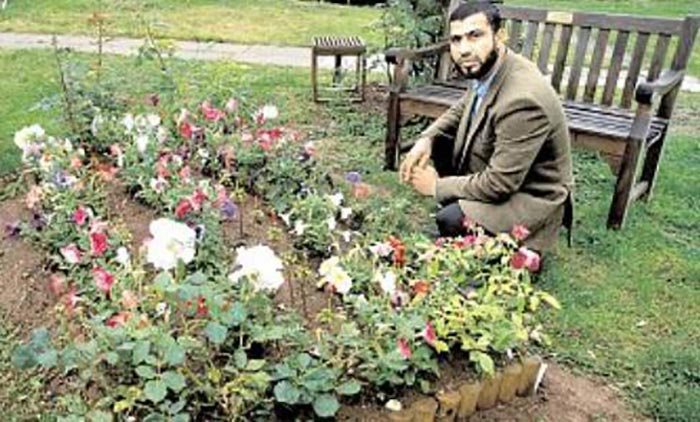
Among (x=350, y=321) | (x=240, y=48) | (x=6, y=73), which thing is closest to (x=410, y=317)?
(x=350, y=321)

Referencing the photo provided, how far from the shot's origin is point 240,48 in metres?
8.02

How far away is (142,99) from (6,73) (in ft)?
6.25

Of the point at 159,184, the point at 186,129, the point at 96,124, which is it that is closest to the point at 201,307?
the point at 159,184

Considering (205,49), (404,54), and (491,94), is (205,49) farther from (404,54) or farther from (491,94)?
(491,94)

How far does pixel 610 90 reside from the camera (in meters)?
4.49

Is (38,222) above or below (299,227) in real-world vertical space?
below

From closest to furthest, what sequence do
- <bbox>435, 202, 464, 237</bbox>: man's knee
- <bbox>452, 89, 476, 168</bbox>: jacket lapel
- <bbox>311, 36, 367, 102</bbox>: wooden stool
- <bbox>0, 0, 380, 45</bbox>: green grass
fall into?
<bbox>435, 202, 464, 237</bbox>: man's knee, <bbox>452, 89, 476, 168</bbox>: jacket lapel, <bbox>311, 36, 367, 102</bbox>: wooden stool, <bbox>0, 0, 380, 45</bbox>: green grass

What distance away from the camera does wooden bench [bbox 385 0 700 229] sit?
384 centimetres

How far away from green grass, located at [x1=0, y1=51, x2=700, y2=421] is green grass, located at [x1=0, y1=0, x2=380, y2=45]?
240cm

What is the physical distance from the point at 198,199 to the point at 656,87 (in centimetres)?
239

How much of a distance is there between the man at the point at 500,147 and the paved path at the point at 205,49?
411 cm

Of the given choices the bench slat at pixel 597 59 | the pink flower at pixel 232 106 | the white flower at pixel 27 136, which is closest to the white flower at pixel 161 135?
the pink flower at pixel 232 106

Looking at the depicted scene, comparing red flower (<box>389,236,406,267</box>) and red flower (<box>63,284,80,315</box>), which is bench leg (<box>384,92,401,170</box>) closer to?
red flower (<box>389,236,406,267</box>)

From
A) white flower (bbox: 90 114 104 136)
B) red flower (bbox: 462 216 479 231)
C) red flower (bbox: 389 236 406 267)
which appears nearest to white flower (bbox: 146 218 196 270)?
red flower (bbox: 389 236 406 267)
